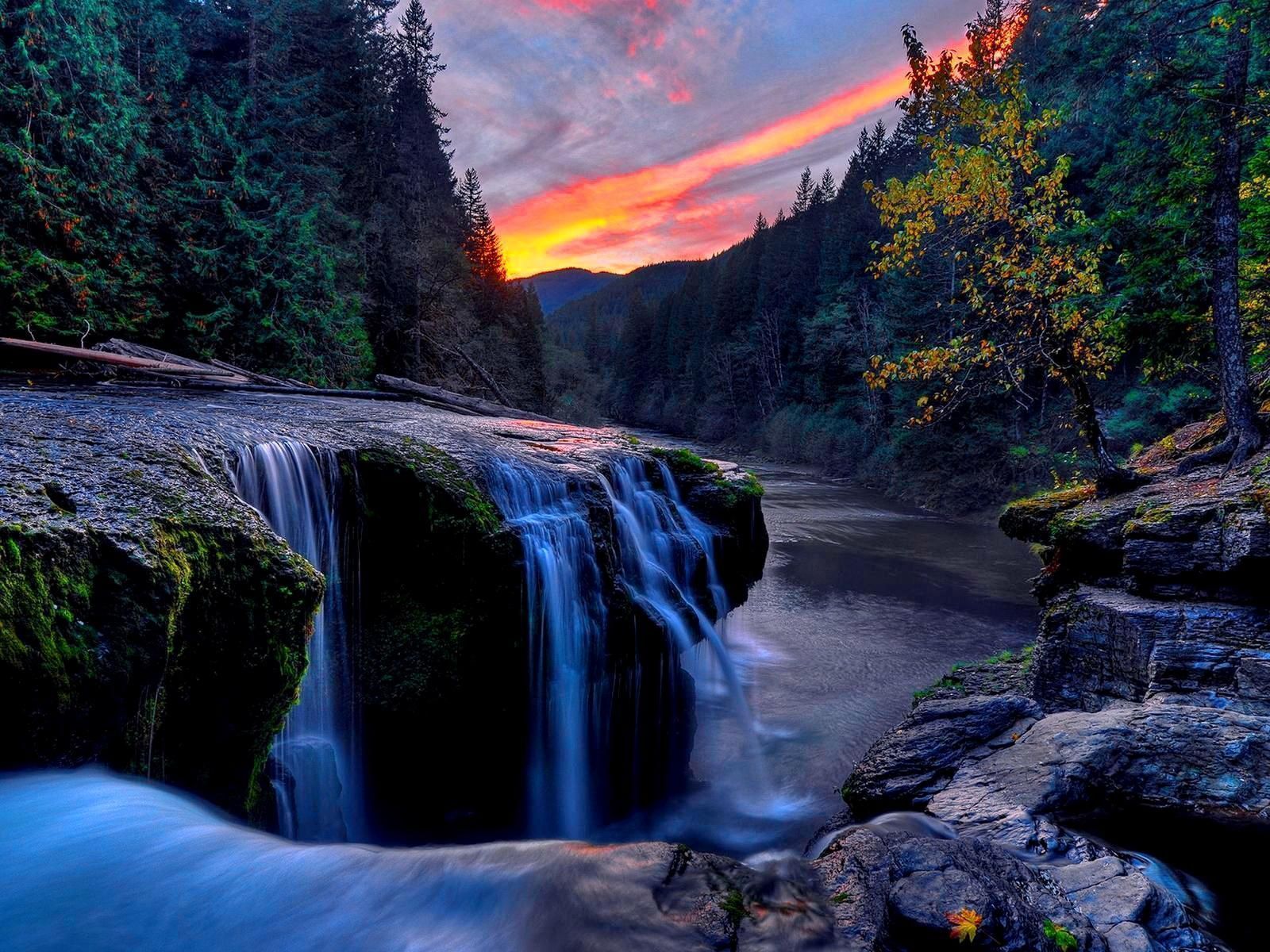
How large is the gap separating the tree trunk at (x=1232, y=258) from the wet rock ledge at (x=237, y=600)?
7088 millimetres

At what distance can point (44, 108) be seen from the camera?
37.5 ft

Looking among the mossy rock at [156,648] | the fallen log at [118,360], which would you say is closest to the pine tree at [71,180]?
the fallen log at [118,360]

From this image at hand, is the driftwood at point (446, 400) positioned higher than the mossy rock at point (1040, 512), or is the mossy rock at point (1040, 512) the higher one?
the driftwood at point (446, 400)

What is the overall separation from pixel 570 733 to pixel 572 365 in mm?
48194

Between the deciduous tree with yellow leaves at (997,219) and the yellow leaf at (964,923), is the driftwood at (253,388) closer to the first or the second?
the deciduous tree with yellow leaves at (997,219)

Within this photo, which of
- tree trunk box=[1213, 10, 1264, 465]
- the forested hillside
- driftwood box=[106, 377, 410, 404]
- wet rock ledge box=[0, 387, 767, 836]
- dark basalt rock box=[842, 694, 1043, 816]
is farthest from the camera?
the forested hillside

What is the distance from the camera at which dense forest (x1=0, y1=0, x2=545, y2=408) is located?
11.4 metres

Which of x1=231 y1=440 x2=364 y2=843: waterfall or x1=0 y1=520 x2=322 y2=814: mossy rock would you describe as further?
x1=231 y1=440 x2=364 y2=843: waterfall

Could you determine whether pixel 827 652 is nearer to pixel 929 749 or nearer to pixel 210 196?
pixel 929 749

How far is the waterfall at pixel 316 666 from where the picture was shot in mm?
4957

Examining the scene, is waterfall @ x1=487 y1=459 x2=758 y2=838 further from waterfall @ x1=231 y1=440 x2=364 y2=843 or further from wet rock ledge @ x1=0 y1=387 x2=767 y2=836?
waterfall @ x1=231 y1=440 x2=364 y2=843

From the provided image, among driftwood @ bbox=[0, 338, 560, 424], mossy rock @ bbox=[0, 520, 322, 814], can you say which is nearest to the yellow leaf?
mossy rock @ bbox=[0, 520, 322, 814]

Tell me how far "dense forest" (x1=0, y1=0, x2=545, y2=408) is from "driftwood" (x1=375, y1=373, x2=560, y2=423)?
9.68 ft

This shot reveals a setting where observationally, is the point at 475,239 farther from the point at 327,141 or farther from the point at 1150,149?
the point at 1150,149
